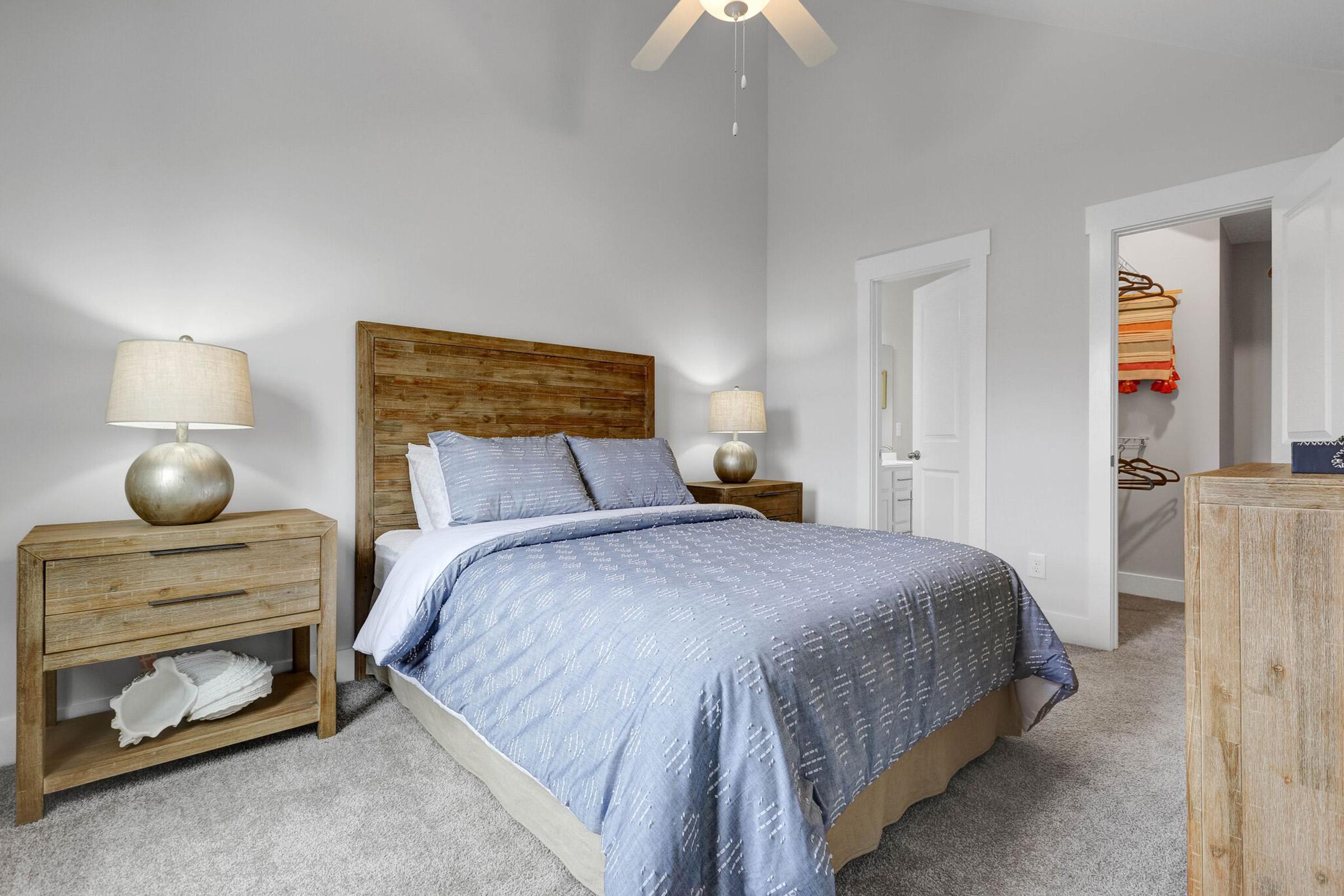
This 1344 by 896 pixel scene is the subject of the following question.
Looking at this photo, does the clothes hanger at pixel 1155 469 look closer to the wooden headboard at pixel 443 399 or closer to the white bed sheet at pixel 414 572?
the wooden headboard at pixel 443 399

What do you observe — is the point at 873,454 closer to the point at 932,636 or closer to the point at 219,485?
the point at 932,636

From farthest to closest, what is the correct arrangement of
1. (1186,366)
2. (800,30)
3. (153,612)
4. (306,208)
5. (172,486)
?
(1186,366), (306,208), (800,30), (172,486), (153,612)

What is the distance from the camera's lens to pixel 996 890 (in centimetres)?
137

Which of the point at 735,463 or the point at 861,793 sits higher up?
the point at 735,463

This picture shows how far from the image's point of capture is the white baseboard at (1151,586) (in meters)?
3.90

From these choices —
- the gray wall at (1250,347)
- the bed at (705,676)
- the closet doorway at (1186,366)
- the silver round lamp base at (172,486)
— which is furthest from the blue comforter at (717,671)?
the gray wall at (1250,347)

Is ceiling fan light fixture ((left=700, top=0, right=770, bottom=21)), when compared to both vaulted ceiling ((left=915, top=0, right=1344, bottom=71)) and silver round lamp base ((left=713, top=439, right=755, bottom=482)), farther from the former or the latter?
silver round lamp base ((left=713, top=439, right=755, bottom=482))

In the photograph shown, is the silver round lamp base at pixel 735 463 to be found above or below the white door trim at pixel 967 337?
below

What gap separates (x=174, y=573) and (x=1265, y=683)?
2.54m

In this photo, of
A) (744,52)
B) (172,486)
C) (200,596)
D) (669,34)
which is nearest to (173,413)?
(172,486)

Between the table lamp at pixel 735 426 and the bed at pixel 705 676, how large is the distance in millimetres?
1142

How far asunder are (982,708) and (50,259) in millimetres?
3245

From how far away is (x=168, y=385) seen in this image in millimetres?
1890

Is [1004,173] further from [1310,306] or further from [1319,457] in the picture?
[1319,457]
